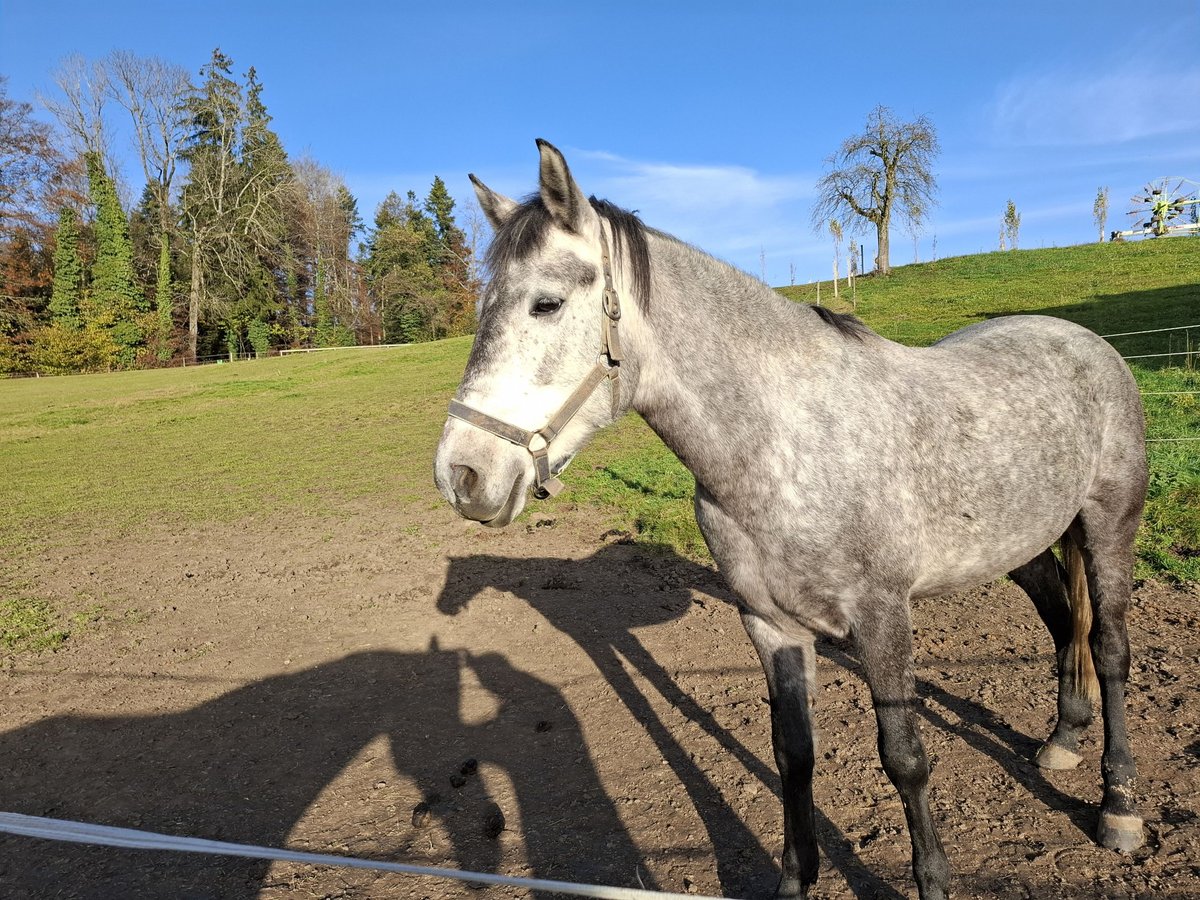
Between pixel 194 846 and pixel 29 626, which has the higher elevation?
pixel 194 846

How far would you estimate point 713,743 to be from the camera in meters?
4.21

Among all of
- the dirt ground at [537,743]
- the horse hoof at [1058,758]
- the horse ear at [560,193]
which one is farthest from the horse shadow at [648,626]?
the horse ear at [560,193]

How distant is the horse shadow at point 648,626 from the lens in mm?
3234

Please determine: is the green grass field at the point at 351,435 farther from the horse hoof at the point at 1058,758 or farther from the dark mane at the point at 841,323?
the dark mane at the point at 841,323

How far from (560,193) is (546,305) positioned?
37cm

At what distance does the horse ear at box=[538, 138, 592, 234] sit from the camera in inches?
88.7

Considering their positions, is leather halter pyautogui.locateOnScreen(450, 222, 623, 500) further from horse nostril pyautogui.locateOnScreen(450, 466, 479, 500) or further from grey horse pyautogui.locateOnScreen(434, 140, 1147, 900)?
horse nostril pyautogui.locateOnScreen(450, 466, 479, 500)

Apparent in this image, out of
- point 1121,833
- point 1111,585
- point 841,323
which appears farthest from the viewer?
point 1111,585

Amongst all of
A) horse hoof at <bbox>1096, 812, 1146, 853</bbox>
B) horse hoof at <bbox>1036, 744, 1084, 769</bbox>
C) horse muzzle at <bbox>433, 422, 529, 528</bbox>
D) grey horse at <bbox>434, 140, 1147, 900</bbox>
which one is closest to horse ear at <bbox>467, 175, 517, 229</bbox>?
grey horse at <bbox>434, 140, 1147, 900</bbox>

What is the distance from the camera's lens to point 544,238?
7.93 feet

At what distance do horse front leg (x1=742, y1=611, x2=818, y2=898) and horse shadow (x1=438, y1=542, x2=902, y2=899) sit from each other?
0.75 feet

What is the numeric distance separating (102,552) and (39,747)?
4.88 meters

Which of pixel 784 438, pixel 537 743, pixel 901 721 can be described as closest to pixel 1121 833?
pixel 901 721

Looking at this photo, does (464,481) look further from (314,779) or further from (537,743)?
(314,779)
